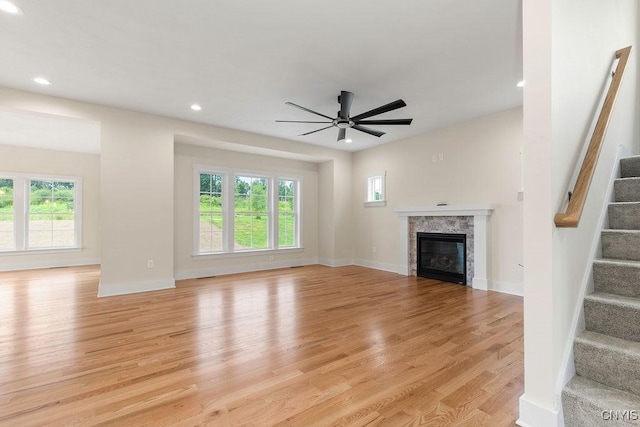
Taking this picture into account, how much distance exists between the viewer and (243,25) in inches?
102

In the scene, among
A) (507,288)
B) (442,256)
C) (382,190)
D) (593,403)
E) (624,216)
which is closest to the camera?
(593,403)

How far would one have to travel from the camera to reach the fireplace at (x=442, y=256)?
5.19m

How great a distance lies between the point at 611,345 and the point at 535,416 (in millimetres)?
574

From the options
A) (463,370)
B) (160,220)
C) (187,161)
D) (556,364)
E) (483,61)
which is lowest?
(463,370)

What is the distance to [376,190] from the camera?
22.9ft

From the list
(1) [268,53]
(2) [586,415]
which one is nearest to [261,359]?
(2) [586,415]

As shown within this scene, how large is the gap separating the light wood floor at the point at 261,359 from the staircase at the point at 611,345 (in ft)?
1.30

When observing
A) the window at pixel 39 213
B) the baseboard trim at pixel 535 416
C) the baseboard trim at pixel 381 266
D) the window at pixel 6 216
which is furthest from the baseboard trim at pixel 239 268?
the baseboard trim at pixel 535 416

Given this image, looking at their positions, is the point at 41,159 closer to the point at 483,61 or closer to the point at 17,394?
the point at 17,394

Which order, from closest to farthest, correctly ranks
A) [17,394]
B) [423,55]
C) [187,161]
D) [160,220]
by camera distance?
[17,394], [423,55], [160,220], [187,161]

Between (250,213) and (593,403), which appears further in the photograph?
(250,213)

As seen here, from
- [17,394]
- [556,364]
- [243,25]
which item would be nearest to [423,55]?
[243,25]

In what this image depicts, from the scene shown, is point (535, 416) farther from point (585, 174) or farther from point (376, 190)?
point (376, 190)

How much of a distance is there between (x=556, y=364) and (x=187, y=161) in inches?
238
